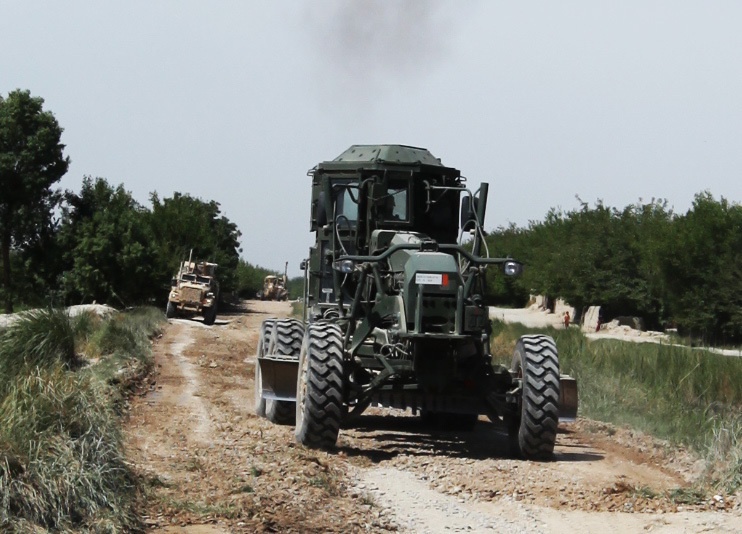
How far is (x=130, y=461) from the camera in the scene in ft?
30.2

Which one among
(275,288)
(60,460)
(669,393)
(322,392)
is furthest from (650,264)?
(275,288)

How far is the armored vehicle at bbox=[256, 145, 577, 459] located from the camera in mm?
10586

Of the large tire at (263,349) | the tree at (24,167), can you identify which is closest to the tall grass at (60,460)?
the large tire at (263,349)

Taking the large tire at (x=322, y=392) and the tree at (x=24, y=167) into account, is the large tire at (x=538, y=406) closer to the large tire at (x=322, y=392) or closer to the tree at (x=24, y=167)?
the large tire at (x=322, y=392)

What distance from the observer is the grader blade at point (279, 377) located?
11.9m

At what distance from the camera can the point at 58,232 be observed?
162 ft

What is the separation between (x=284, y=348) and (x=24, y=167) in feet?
124

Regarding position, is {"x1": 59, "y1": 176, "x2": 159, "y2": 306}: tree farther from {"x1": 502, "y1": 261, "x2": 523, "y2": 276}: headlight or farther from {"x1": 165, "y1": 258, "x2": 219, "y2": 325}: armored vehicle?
{"x1": 502, "y1": 261, "x2": 523, "y2": 276}: headlight

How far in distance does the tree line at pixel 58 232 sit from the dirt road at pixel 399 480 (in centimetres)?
3475

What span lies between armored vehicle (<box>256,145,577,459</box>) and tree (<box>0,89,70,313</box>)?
1448 inches

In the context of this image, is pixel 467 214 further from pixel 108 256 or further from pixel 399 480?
pixel 108 256

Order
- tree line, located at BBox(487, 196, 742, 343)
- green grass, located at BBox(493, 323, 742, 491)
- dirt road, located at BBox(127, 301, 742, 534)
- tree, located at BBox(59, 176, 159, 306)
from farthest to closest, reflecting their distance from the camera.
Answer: tree, located at BBox(59, 176, 159, 306) < tree line, located at BBox(487, 196, 742, 343) < green grass, located at BBox(493, 323, 742, 491) < dirt road, located at BBox(127, 301, 742, 534)

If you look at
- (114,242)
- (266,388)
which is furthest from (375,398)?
(114,242)

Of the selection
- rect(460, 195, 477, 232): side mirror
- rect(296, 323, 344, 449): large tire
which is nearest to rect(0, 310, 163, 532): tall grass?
rect(296, 323, 344, 449): large tire
